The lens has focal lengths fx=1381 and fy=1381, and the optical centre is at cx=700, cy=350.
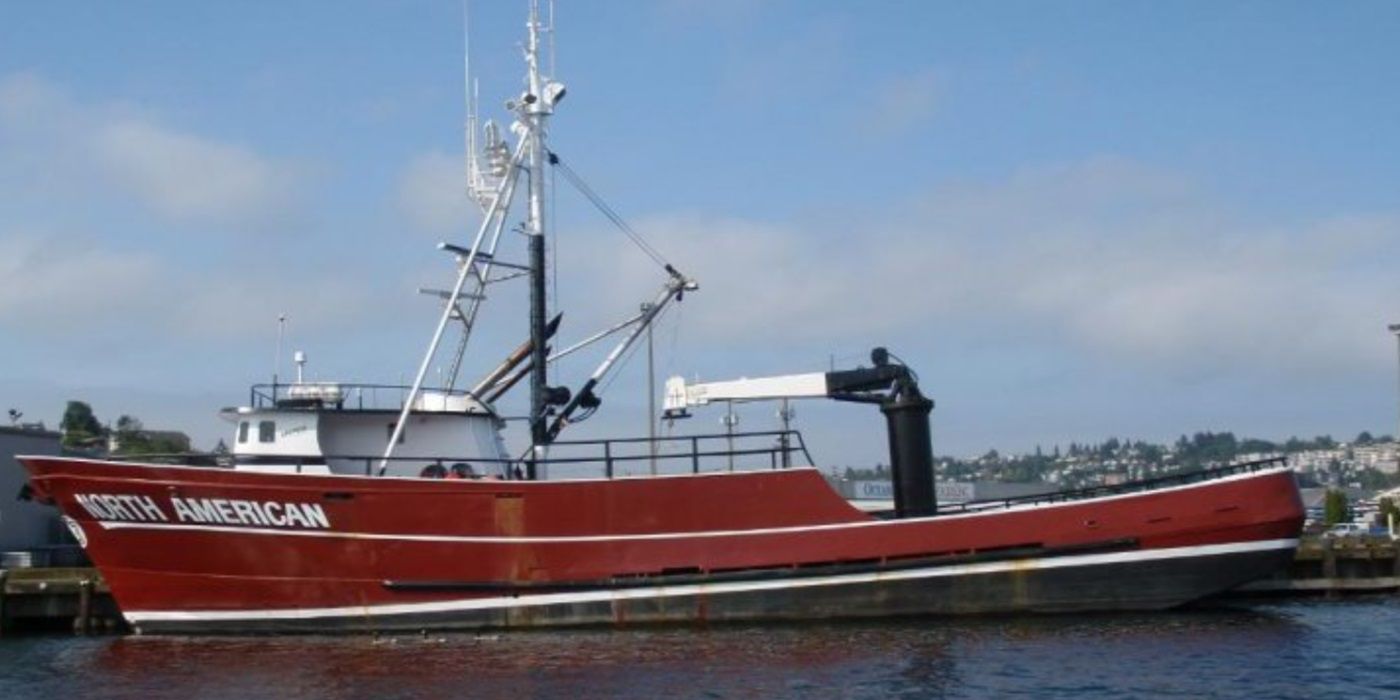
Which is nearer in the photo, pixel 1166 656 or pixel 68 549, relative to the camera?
pixel 1166 656

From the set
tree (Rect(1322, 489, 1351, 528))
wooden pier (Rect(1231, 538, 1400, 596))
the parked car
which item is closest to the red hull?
wooden pier (Rect(1231, 538, 1400, 596))

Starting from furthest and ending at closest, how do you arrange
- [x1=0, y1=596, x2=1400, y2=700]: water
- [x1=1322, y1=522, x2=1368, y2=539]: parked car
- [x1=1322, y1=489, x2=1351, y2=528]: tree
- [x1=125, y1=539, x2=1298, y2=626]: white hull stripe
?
[x1=1322, y1=489, x2=1351, y2=528]: tree → [x1=1322, y1=522, x2=1368, y2=539]: parked car → [x1=125, y1=539, x2=1298, y2=626]: white hull stripe → [x1=0, y1=596, x2=1400, y2=700]: water

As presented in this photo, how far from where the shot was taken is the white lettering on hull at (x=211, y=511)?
→ 18906mm

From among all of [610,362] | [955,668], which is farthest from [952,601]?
[610,362]

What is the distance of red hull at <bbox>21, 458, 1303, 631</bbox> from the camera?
1900 centimetres

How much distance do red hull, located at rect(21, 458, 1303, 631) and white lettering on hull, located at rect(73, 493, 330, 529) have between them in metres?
0.03

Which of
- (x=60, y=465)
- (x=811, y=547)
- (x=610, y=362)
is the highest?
(x=610, y=362)

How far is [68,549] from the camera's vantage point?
2742cm

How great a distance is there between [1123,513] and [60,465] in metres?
14.7

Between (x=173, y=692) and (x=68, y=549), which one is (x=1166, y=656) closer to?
(x=173, y=692)

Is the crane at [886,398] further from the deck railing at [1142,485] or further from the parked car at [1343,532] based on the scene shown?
the parked car at [1343,532]

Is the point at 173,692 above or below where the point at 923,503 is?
below

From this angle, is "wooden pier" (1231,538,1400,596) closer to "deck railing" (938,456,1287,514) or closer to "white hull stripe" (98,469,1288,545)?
"deck railing" (938,456,1287,514)

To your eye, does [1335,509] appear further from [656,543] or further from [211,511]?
[211,511]
